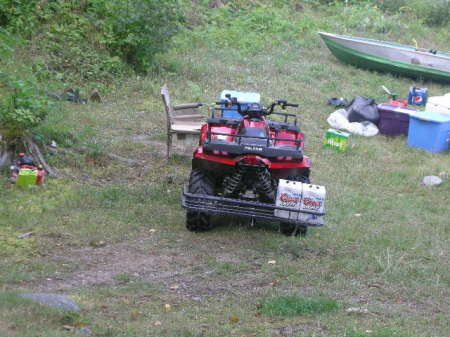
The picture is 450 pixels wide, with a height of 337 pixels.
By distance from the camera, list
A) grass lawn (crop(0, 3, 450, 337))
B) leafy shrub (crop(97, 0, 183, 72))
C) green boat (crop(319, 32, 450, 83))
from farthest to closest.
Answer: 1. green boat (crop(319, 32, 450, 83))
2. leafy shrub (crop(97, 0, 183, 72))
3. grass lawn (crop(0, 3, 450, 337))

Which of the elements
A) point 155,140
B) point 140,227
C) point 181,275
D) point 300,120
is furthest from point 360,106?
point 181,275

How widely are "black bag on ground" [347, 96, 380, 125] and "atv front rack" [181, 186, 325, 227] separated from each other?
654 cm

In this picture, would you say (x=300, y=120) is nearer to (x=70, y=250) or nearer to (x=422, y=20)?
(x=70, y=250)

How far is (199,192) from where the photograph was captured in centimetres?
758

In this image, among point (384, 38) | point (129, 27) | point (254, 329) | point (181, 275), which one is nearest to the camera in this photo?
point (254, 329)

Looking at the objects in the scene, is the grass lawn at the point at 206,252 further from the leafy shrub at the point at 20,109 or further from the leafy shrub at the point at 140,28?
the leafy shrub at the point at 140,28

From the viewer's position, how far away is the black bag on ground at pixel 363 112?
13.3 m

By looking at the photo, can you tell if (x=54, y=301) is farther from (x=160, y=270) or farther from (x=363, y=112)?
(x=363, y=112)

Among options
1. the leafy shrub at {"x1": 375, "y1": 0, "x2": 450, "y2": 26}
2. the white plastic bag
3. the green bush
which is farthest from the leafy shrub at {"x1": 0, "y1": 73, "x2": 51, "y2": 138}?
the leafy shrub at {"x1": 375, "y1": 0, "x2": 450, "y2": 26}

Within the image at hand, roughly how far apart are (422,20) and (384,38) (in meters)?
2.81

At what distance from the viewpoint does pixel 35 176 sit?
841 cm

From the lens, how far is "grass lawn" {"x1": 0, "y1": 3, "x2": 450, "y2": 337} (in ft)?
17.7

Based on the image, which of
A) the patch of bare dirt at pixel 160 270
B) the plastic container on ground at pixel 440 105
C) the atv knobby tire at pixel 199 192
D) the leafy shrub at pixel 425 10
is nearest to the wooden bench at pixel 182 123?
the atv knobby tire at pixel 199 192

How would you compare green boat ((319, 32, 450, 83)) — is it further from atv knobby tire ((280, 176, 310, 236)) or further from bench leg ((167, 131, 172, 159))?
atv knobby tire ((280, 176, 310, 236))
